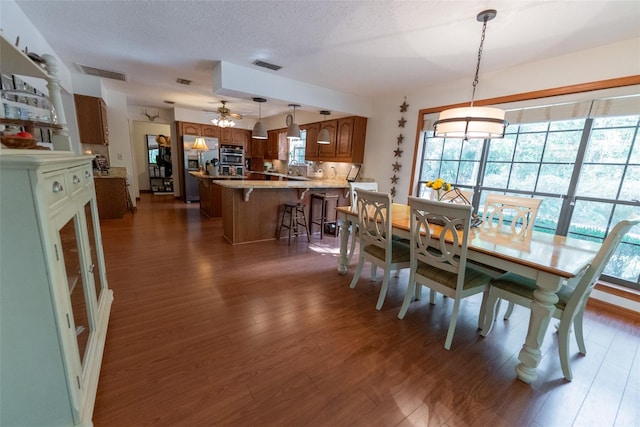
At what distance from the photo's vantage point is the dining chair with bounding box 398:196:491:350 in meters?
1.73

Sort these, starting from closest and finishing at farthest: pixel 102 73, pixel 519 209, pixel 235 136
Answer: pixel 519 209, pixel 102 73, pixel 235 136

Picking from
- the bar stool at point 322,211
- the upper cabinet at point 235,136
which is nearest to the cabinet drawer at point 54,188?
the bar stool at point 322,211

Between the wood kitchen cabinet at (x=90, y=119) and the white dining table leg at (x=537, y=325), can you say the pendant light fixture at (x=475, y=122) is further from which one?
the wood kitchen cabinet at (x=90, y=119)

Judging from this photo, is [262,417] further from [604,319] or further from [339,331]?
[604,319]

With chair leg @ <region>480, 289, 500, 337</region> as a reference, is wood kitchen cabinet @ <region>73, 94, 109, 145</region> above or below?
above

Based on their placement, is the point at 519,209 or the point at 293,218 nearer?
the point at 519,209

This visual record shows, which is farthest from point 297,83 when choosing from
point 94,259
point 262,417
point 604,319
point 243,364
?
point 604,319

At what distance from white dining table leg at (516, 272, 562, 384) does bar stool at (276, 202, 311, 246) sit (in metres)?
3.09

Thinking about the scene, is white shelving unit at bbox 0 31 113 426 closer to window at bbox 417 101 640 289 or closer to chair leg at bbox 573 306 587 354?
chair leg at bbox 573 306 587 354

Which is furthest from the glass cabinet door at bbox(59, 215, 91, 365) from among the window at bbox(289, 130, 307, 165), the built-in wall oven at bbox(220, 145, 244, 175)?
the built-in wall oven at bbox(220, 145, 244, 175)

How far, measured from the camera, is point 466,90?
11.8 feet

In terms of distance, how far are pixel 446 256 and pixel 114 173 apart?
6.03 m

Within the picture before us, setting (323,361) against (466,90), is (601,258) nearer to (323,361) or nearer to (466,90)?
(323,361)

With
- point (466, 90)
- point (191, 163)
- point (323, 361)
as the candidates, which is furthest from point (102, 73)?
point (466, 90)
